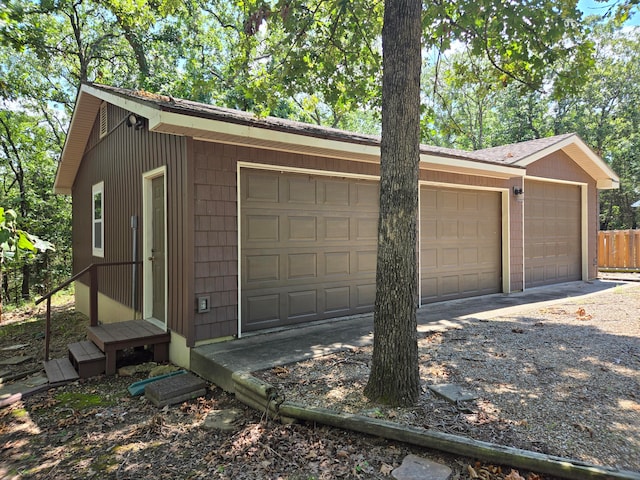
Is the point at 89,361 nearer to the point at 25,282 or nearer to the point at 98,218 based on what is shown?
the point at 98,218

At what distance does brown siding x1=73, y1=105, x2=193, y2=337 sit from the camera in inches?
180

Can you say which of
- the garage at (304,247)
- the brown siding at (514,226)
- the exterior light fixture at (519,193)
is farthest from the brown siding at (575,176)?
the garage at (304,247)

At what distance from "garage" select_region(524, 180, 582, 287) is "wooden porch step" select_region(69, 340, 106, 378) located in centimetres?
820

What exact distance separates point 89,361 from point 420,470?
155 inches

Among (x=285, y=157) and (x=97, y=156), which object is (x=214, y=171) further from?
(x=97, y=156)

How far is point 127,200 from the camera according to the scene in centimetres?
644

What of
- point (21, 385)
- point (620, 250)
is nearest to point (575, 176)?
point (620, 250)

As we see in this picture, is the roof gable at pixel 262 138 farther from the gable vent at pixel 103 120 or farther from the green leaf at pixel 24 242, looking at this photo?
the green leaf at pixel 24 242

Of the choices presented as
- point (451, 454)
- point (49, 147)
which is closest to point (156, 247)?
point (451, 454)

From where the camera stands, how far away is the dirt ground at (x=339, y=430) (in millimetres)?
2441

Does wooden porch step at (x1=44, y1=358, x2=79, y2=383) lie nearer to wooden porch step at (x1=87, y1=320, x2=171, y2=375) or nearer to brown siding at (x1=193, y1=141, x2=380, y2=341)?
wooden porch step at (x1=87, y1=320, x2=171, y2=375)

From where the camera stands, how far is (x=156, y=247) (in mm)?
5527

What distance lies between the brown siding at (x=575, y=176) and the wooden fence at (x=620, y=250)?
340 cm

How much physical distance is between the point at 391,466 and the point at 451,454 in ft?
1.22
